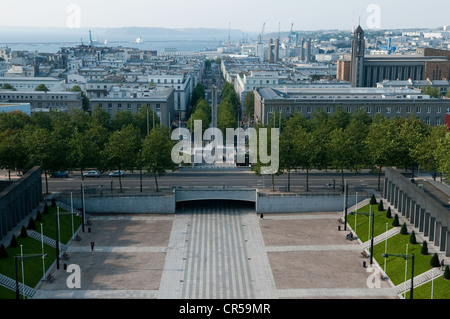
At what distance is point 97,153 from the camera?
266 ft

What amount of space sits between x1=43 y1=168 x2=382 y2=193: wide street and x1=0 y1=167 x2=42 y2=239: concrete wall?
8.19m

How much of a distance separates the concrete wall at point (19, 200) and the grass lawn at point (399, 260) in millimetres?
39401

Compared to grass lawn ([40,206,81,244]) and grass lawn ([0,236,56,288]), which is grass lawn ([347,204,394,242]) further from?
grass lawn ([0,236,56,288])


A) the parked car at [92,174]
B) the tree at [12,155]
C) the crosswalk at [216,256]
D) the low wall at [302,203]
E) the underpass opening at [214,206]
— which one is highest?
the tree at [12,155]

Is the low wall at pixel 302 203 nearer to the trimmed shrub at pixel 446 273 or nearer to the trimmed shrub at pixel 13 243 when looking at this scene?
the trimmed shrub at pixel 446 273

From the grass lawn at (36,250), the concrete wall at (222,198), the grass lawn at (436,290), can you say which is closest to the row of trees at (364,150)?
the concrete wall at (222,198)

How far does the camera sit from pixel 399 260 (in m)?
55.6

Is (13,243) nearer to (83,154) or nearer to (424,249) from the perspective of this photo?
(83,154)

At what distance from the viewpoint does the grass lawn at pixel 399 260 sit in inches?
2073

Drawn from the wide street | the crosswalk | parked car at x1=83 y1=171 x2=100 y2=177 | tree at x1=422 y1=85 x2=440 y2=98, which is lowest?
the crosswalk

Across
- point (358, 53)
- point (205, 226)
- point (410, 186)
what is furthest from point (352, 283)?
point (358, 53)

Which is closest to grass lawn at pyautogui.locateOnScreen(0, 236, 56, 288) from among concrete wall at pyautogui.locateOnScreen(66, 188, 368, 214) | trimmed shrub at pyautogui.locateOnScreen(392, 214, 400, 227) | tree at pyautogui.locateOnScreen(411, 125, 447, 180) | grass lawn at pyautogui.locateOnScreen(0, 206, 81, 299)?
grass lawn at pyautogui.locateOnScreen(0, 206, 81, 299)

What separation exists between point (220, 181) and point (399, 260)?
35.0m

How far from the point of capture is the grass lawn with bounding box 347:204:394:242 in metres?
64.7
